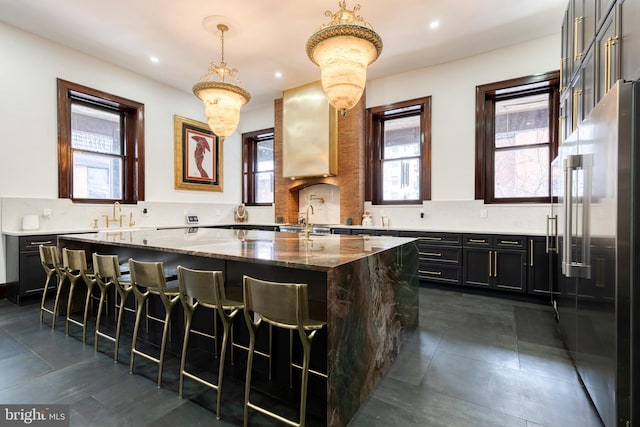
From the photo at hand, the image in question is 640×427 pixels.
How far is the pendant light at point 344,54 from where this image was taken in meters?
2.42

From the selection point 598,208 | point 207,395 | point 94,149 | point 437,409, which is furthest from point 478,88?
point 94,149

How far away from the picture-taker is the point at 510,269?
4.00 metres

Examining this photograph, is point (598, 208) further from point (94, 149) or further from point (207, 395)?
point (94, 149)

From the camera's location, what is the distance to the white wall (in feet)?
13.2

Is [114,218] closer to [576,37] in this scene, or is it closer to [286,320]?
[286,320]

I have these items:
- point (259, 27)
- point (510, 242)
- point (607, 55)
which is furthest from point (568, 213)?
point (259, 27)

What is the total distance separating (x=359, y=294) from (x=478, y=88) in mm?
4391

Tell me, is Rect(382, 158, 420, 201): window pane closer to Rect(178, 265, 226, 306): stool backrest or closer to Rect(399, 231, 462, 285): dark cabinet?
Rect(399, 231, 462, 285): dark cabinet

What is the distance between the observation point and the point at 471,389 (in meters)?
2.03

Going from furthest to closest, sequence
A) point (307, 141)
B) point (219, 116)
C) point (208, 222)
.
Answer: point (208, 222), point (307, 141), point (219, 116)

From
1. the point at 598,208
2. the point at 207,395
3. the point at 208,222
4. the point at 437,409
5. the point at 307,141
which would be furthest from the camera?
the point at 208,222

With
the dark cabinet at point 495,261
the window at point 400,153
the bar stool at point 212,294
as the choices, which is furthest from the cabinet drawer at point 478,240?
the bar stool at point 212,294

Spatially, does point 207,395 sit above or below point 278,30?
below

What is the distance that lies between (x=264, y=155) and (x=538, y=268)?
575cm
